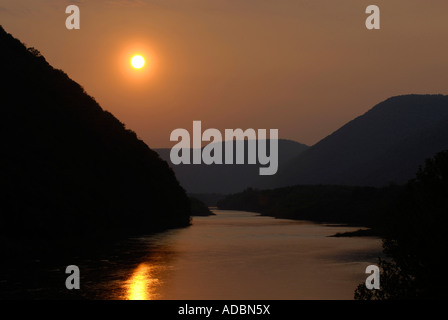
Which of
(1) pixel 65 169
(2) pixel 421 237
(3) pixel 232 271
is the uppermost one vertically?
(1) pixel 65 169

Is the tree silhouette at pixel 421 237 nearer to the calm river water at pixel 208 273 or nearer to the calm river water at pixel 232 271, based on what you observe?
the calm river water at pixel 208 273

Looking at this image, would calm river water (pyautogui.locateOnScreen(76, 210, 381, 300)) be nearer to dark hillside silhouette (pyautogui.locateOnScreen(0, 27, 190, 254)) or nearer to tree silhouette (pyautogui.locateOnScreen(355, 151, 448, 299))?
tree silhouette (pyautogui.locateOnScreen(355, 151, 448, 299))

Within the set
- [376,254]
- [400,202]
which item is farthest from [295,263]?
[400,202]

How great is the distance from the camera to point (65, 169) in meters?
108

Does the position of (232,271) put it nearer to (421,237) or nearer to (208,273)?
(208,273)

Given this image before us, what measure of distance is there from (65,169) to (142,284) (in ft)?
192

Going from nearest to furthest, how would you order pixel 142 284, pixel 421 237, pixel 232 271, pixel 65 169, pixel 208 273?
1. pixel 421 237
2. pixel 142 284
3. pixel 208 273
4. pixel 232 271
5. pixel 65 169

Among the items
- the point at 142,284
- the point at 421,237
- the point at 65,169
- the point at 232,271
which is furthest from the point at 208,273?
the point at 65,169

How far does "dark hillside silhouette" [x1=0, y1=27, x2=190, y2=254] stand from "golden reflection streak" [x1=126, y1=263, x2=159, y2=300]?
60.0ft

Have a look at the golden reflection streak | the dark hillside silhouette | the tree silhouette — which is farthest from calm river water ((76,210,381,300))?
the dark hillside silhouette

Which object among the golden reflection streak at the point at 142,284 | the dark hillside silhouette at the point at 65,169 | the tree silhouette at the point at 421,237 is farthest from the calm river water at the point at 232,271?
the dark hillside silhouette at the point at 65,169

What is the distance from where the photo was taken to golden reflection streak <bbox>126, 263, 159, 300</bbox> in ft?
155

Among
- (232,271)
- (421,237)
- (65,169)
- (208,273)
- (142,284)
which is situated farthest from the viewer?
(65,169)
